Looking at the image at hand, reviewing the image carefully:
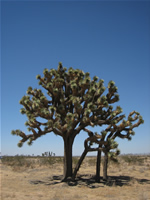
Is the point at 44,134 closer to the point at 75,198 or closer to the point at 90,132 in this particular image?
the point at 90,132

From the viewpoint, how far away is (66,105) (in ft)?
40.1

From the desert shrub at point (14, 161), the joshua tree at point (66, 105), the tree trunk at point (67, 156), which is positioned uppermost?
the joshua tree at point (66, 105)

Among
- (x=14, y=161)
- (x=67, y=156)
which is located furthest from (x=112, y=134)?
(x=14, y=161)

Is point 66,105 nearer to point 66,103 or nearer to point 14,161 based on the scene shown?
point 66,103

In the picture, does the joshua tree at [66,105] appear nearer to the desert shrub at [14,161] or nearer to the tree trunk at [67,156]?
the tree trunk at [67,156]

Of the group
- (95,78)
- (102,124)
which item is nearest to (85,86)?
(95,78)

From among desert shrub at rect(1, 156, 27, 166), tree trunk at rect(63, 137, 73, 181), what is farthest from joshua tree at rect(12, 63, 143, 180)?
desert shrub at rect(1, 156, 27, 166)

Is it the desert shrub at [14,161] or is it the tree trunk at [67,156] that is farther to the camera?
the desert shrub at [14,161]

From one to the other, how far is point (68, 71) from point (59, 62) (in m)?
1.10

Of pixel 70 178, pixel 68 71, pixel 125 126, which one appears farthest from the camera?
pixel 68 71

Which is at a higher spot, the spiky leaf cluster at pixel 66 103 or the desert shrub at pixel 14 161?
the spiky leaf cluster at pixel 66 103

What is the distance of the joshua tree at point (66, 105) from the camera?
10797 millimetres

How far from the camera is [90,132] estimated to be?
11.7m

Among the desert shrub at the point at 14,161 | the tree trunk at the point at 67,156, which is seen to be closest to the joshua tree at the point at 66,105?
the tree trunk at the point at 67,156
